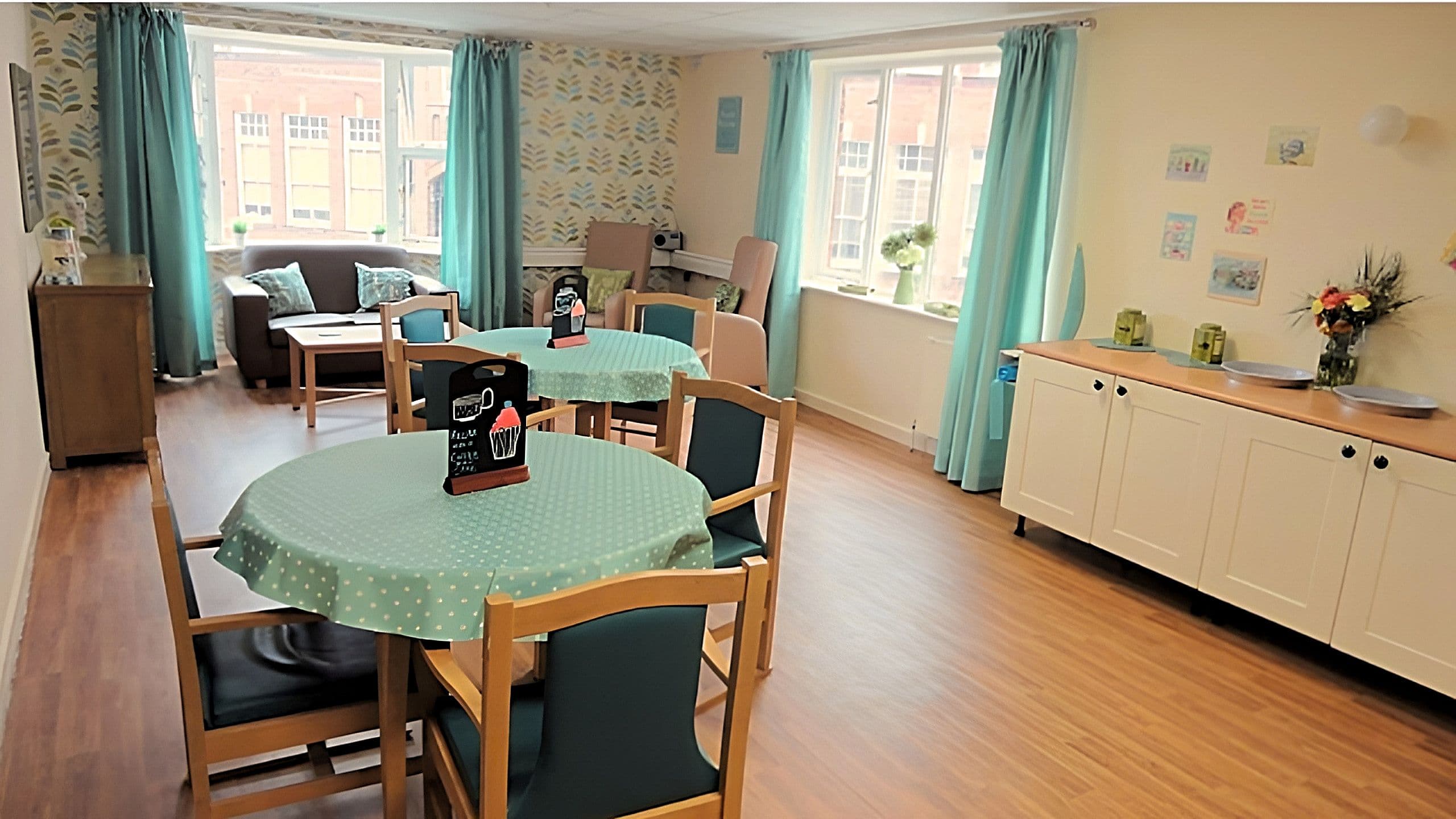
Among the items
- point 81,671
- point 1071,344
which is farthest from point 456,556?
point 1071,344

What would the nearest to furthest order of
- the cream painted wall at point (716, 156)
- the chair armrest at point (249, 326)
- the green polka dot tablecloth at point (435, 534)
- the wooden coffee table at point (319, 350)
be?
the green polka dot tablecloth at point (435, 534)
the wooden coffee table at point (319, 350)
the chair armrest at point (249, 326)
the cream painted wall at point (716, 156)

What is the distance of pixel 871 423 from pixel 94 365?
13.1ft

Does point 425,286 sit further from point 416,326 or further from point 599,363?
point 599,363

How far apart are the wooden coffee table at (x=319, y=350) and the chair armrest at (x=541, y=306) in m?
1.19

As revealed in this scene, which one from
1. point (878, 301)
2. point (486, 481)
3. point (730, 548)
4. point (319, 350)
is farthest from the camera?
point (878, 301)

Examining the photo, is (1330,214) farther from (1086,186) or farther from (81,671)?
(81,671)

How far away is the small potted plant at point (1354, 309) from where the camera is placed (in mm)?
3564

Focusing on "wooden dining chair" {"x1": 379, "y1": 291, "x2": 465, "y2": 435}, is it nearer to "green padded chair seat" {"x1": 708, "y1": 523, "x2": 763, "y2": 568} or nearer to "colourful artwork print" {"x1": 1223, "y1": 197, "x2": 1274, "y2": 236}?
"green padded chair seat" {"x1": 708, "y1": 523, "x2": 763, "y2": 568}

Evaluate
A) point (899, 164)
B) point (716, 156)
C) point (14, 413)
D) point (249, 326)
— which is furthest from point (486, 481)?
point (716, 156)

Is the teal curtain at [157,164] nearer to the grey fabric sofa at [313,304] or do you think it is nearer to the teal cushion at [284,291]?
the grey fabric sofa at [313,304]

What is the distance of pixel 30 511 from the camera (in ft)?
12.3

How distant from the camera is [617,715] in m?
1.61

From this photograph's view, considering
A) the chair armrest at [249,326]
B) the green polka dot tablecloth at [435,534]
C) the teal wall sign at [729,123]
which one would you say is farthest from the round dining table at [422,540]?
the teal wall sign at [729,123]

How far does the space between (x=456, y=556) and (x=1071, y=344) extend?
125 inches
